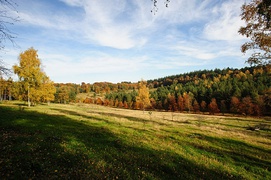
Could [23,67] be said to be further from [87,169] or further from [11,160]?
[87,169]

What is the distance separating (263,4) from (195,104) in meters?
93.9

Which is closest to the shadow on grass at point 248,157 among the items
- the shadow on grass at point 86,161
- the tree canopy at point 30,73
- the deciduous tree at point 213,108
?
the shadow on grass at point 86,161

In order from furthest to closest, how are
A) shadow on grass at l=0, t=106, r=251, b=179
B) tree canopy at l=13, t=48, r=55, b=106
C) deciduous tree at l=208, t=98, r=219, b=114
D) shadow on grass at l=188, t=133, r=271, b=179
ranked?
1. deciduous tree at l=208, t=98, r=219, b=114
2. tree canopy at l=13, t=48, r=55, b=106
3. shadow on grass at l=188, t=133, r=271, b=179
4. shadow on grass at l=0, t=106, r=251, b=179

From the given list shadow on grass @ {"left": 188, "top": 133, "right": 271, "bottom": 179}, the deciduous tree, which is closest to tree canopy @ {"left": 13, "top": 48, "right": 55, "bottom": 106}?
shadow on grass @ {"left": 188, "top": 133, "right": 271, "bottom": 179}

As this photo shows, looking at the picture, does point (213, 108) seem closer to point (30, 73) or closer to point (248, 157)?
point (248, 157)

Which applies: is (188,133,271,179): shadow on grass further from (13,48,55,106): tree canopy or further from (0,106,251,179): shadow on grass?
(13,48,55,106): tree canopy

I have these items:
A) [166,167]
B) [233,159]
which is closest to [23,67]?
[166,167]

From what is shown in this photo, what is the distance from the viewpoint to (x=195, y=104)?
96438mm

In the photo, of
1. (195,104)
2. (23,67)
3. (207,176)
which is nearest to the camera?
(207,176)

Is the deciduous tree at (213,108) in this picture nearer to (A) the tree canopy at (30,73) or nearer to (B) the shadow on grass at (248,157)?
(B) the shadow on grass at (248,157)

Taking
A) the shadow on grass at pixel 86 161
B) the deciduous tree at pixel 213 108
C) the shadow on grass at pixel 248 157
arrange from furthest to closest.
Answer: the deciduous tree at pixel 213 108, the shadow on grass at pixel 248 157, the shadow on grass at pixel 86 161

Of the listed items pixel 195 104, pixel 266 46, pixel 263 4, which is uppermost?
pixel 263 4

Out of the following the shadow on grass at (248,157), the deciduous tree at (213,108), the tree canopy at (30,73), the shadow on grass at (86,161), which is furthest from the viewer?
the deciduous tree at (213,108)

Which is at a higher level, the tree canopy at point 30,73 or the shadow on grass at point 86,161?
the tree canopy at point 30,73
